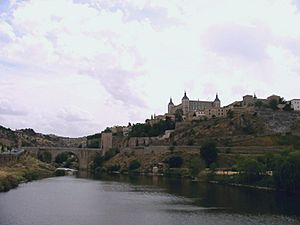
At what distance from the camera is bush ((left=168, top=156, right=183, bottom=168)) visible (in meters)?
76.2

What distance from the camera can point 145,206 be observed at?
1491 inches

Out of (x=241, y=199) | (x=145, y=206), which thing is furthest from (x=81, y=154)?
(x=145, y=206)

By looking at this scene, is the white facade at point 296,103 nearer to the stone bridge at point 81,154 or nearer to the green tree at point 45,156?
the stone bridge at point 81,154

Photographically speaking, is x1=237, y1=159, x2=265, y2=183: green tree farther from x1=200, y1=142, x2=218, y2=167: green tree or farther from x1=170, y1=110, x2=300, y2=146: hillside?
x1=170, y1=110, x2=300, y2=146: hillside

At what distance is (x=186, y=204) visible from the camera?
38938 mm

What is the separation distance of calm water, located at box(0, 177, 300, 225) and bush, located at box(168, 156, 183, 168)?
24.8 metres

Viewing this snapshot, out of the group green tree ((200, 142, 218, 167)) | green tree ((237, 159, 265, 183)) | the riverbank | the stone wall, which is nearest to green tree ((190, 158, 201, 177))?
green tree ((200, 142, 218, 167))

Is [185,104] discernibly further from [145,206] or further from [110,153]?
[145,206]

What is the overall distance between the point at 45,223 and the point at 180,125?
223 ft

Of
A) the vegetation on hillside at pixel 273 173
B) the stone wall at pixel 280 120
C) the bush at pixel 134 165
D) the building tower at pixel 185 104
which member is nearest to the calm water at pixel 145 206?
the vegetation on hillside at pixel 273 173

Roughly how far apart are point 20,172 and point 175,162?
24.9 m

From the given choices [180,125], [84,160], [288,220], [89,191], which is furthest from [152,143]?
[288,220]

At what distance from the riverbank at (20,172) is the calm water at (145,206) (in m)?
1.45

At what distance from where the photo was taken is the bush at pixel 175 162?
76.2 m
